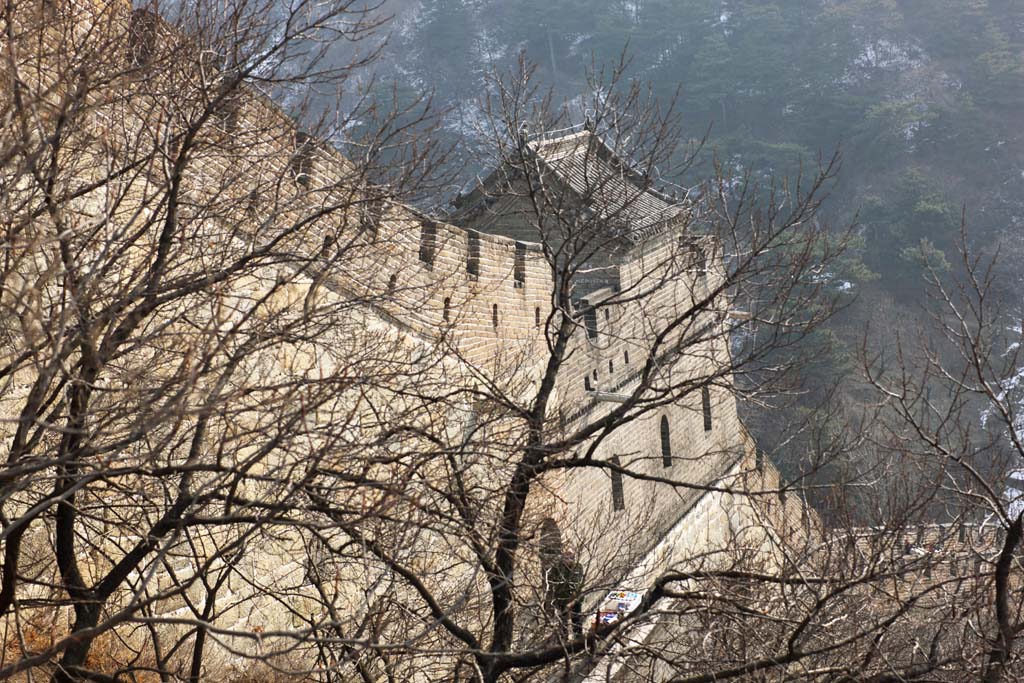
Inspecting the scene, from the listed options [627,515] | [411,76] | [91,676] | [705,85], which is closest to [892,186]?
[705,85]

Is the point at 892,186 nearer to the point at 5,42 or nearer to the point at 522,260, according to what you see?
the point at 522,260

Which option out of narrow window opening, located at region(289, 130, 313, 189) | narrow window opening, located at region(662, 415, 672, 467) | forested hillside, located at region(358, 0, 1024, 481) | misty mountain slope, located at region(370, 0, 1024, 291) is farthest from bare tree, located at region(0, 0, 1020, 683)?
misty mountain slope, located at region(370, 0, 1024, 291)

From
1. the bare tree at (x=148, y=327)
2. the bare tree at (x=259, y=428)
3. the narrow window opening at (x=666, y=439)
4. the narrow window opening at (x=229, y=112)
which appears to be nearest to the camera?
the bare tree at (x=148, y=327)

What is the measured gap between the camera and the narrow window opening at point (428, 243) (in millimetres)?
8367

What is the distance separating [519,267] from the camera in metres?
10.6

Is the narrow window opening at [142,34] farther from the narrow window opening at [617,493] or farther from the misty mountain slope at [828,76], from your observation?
the misty mountain slope at [828,76]

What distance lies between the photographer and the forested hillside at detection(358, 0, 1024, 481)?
3616 centimetres

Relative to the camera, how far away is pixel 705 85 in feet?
145

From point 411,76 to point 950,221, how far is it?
74.8 feet

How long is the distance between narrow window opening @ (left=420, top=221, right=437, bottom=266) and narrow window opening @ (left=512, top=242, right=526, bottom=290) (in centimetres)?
208

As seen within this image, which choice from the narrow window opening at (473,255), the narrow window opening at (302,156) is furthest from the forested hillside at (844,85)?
the narrow window opening at (302,156)

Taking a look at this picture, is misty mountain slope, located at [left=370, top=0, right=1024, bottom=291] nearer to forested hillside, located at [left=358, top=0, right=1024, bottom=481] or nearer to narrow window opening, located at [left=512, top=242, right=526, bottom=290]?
forested hillside, located at [left=358, top=0, right=1024, bottom=481]

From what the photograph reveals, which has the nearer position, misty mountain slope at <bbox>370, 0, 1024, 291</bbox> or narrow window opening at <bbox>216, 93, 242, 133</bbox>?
narrow window opening at <bbox>216, 93, 242, 133</bbox>

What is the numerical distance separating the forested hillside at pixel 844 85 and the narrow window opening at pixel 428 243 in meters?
25.0
